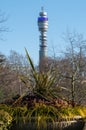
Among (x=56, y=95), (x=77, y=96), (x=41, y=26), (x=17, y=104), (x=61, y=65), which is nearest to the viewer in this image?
(x=17, y=104)

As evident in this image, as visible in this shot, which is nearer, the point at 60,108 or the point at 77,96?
the point at 60,108

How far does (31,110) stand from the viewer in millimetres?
10570

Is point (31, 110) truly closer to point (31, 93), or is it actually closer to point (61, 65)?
point (31, 93)

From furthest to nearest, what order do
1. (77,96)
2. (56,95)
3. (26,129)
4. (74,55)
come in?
1. (74,55)
2. (77,96)
3. (56,95)
4. (26,129)

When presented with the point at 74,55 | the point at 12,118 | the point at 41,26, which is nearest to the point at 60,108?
Result: the point at 12,118

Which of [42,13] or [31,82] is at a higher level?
[42,13]

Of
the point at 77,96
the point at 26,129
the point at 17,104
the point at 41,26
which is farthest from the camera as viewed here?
the point at 41,26

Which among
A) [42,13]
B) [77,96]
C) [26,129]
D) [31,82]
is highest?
[42,13]

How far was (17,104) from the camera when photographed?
1122cm

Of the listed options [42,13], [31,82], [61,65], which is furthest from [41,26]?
[31,82]

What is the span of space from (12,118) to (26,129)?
20.4 inches

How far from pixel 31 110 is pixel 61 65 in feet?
87.4

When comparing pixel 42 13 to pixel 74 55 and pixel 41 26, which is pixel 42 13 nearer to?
pixel 41 26

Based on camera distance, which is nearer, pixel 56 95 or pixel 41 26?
pixel 56 95
